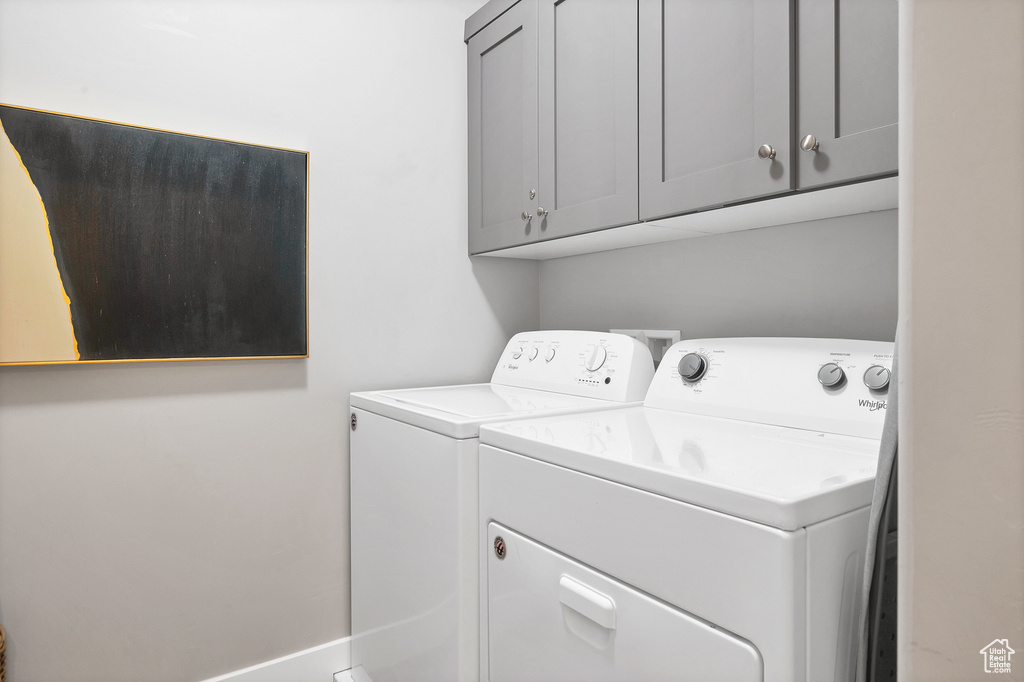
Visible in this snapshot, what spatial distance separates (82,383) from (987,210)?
1.66m

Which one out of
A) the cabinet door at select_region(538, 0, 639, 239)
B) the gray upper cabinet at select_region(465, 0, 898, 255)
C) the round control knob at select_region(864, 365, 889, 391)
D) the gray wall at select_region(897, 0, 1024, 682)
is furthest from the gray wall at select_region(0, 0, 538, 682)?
the gray wall at select_region(897, 0, 1024, 682)

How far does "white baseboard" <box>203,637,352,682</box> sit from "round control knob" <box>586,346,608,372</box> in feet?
3.55

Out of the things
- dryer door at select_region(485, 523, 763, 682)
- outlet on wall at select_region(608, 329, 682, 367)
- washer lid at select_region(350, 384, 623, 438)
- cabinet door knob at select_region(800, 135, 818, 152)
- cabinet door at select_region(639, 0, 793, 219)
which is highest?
cabinet door at select_region(639, 0, 793, 219)

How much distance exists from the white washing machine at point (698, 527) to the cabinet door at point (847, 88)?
13.0 inches

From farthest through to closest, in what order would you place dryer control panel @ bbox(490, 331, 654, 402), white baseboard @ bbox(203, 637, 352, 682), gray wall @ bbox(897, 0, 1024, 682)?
white baseboard @ bbox(203, 637, 352, 682)
dryer control panel @ bbox(490, 331, 654, 402)
gray wall @ bbox(897, 0, 1024, 682)

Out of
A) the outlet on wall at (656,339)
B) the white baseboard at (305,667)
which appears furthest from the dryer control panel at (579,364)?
the white baseboard at (305,667)

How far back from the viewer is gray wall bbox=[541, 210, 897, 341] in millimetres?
1194

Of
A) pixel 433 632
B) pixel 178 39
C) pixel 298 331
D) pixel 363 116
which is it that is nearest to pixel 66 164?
pixel 178 39

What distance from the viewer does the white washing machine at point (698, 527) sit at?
62 centimetres

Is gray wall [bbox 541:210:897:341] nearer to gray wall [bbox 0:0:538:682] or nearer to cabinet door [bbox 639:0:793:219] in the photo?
cabinet door [bbox 639:0:793:219]

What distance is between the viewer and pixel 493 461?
1.05 metres

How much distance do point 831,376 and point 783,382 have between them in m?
0.09

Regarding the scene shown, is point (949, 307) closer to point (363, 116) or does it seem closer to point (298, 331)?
point (298, 331)

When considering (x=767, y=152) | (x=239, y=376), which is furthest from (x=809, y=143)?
(x=239, y=376)
